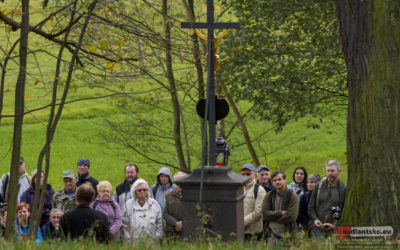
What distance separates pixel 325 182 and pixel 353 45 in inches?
106

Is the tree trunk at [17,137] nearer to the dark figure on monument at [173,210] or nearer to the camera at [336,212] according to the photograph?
the dark figure on monument at [173,210]

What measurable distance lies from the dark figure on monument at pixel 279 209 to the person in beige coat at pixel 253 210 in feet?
0.47

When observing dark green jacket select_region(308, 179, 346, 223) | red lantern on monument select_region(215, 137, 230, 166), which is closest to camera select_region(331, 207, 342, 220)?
dark green jacket select_region(308, 179, 346, 223)

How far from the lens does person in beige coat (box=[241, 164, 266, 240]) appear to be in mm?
10820


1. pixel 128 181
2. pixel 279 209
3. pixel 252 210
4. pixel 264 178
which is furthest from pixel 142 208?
pixel 264 178

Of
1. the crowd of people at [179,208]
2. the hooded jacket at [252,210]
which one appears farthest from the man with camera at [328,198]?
the hooded jacket at [252,210]

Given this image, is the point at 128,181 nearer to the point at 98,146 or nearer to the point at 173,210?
the point at 173,210

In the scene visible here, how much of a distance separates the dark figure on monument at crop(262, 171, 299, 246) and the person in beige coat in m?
0.14

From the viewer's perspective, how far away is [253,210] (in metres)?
11.1

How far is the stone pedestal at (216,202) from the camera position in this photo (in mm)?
8648

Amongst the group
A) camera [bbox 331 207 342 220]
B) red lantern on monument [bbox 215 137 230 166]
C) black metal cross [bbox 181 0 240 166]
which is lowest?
camera [bbox 331 207 342 220]

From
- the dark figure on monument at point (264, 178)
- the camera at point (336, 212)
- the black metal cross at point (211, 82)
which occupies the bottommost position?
the camera at point (336, 212)

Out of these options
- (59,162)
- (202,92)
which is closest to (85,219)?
(202,92)

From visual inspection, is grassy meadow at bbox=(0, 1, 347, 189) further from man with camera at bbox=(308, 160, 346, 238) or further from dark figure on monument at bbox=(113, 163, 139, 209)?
man with camera at bbox=(308, 160, 346, 238)
